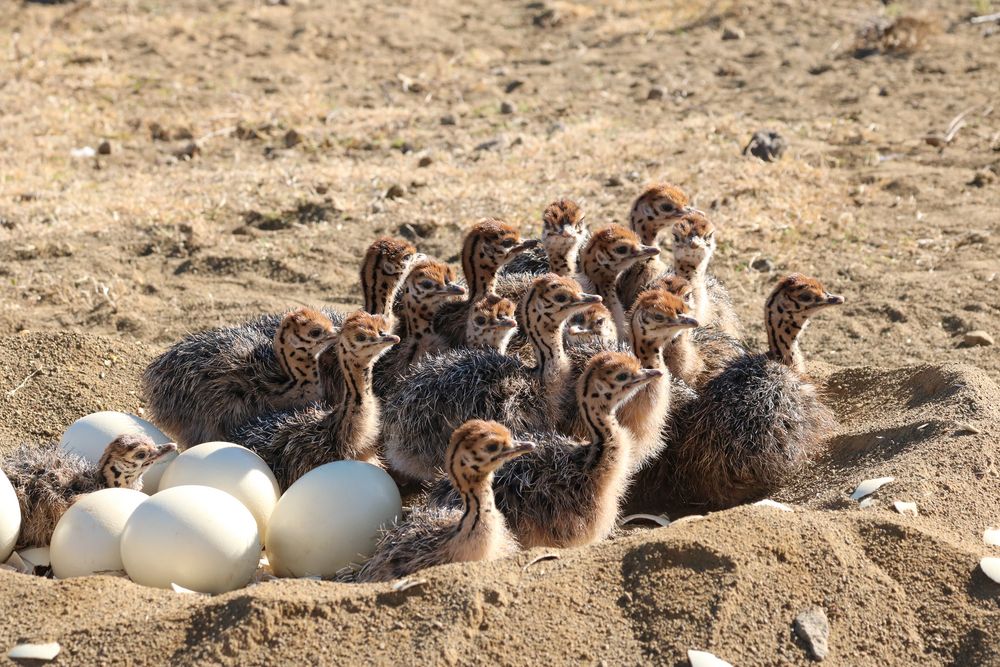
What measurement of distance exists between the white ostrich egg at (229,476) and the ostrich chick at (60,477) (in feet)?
0.49

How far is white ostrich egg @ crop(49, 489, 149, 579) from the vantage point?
17.4 feet

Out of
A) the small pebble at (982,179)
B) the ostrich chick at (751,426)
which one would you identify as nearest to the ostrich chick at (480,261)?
the ostrich chick at (751,426)

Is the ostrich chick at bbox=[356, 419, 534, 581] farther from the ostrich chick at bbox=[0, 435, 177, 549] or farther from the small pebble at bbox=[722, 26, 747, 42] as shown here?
the small pebble at bbox=[722, 26, 747, 42]

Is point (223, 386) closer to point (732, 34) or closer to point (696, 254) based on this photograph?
point (696, 254)

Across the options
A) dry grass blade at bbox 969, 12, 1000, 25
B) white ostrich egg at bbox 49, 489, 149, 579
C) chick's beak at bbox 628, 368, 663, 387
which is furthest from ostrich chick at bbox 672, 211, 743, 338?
dry grass blade at bbox 969, 12, 1000, 25

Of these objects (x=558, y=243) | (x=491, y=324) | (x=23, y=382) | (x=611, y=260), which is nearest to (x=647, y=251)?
(x=611, y=260)

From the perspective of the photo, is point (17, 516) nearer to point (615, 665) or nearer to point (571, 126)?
point (615, 665)

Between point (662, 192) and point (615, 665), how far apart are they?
13.5ft

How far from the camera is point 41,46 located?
15.4 metres

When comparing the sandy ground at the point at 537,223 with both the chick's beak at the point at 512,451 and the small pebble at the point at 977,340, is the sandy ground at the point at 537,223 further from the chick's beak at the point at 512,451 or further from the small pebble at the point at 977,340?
the chick's beak at the point at 512,451

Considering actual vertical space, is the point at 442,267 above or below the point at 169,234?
above

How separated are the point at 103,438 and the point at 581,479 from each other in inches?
96.8

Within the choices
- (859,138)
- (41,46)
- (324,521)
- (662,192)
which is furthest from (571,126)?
(324,521)

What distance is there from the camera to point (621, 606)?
450 cm
